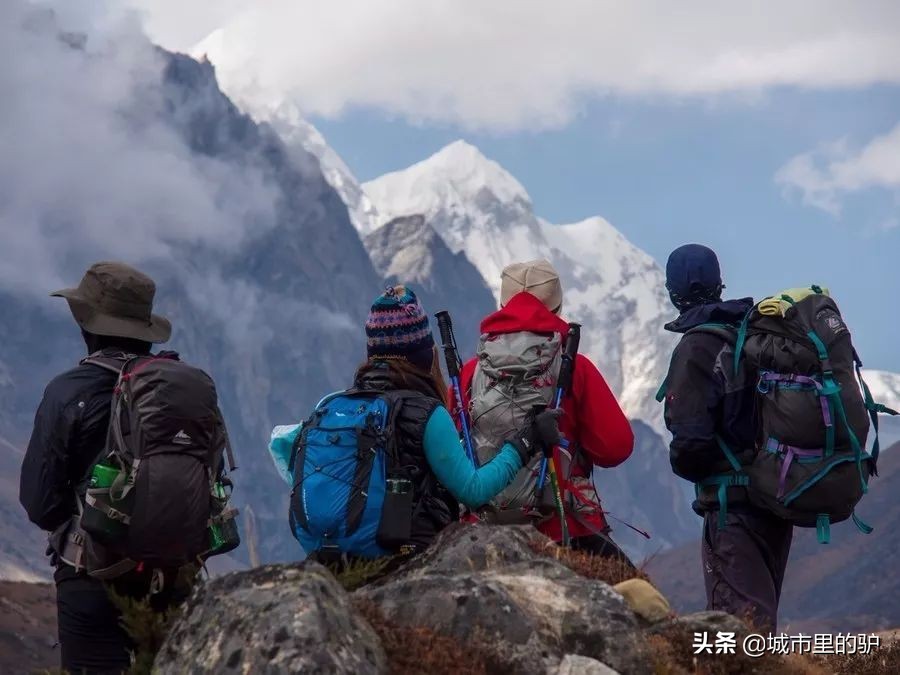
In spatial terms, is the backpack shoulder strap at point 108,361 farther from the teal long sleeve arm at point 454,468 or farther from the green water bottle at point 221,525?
the teal long sleeve arm at point 454,468

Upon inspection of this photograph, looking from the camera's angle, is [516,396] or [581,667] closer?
[581,667]

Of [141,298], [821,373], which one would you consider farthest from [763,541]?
[141,298]

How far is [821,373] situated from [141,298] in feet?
13.8

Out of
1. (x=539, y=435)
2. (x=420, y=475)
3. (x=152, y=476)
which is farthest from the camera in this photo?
(x=539, y=435)

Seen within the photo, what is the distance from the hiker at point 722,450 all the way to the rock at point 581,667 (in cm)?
263

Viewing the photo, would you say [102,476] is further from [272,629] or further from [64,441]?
[272,629]

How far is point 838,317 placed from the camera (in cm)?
860

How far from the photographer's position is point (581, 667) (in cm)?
593

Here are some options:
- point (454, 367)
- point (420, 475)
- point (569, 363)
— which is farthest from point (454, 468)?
point (454, 367)

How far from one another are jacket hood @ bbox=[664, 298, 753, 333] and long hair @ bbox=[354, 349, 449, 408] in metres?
1.93

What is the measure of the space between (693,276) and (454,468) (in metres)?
2.67

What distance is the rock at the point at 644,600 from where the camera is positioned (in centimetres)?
703

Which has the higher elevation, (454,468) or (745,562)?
(454,468)

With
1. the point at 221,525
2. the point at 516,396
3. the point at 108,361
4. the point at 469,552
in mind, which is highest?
the point at 108,361
